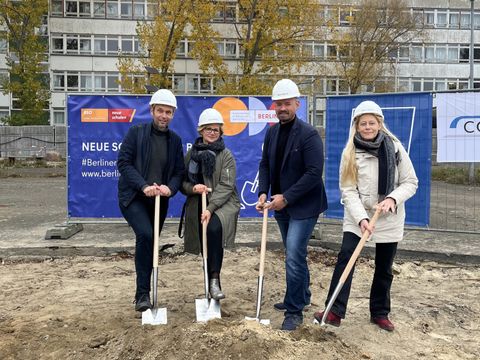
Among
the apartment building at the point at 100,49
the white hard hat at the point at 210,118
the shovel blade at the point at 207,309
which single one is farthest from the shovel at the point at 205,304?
the apartment building at the point at 100,49

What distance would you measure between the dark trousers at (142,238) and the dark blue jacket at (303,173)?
134 centimetres

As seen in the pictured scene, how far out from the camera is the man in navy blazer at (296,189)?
430 cm

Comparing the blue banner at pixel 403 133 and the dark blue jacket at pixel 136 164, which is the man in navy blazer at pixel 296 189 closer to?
the dark blue jacket at pixel 136 164

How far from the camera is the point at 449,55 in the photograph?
41.4 m

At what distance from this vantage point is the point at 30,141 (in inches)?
1009

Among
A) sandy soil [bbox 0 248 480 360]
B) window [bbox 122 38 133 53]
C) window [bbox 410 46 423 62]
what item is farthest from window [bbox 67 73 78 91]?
sandy soil [bbox 0 248 480 360]

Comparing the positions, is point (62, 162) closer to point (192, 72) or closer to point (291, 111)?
point (192, 72)

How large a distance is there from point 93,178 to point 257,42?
20.7 metres

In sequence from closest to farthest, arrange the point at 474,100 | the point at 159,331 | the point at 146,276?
the point at 159,331 → the point at 146,276 → the point at 474,100

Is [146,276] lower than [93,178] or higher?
lower

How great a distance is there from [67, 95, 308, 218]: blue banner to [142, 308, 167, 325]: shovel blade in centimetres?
364

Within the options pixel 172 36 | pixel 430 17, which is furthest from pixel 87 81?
pixel 430 17

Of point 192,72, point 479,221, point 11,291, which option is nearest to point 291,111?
point 11,291

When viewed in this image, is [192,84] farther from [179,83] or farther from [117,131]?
[117,131]
